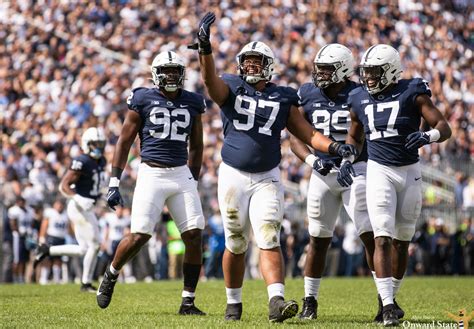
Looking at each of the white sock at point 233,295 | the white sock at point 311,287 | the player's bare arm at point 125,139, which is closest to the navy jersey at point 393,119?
the white sock at point 311,287

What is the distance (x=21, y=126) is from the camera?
2164cm

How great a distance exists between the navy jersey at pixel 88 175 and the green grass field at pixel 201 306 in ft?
4.11

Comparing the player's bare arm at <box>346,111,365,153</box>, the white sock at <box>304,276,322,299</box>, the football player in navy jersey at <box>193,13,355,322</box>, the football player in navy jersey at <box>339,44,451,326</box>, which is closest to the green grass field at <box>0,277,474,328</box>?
the white sock at <box>304,276,322,299</box>

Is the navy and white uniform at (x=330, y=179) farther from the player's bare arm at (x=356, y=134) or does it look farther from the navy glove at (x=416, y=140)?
the navy glove at (x=416, y=140)

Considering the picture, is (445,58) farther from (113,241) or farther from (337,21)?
(113,241)

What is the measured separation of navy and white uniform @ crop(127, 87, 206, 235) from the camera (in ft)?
29.8

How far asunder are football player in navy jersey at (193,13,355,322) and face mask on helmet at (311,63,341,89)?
0.65 m

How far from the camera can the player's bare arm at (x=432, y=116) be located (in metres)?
8.08

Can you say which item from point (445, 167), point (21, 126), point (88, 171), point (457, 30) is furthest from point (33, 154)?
point (457, 30)

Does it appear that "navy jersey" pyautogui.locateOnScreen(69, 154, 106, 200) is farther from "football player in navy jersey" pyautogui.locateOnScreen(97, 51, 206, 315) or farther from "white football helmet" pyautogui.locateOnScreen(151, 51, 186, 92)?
"white football helmet" pyautogui.locateOnScreen(151, 51, 186, 92)

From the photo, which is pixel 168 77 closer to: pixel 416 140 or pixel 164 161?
pixel 164 161

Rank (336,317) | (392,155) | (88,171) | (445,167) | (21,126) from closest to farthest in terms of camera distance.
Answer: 1. (392,155)
2. (336,317)
3. (88,171)
4. (21,126)
5. (445,167)

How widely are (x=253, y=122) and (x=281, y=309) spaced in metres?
1.52

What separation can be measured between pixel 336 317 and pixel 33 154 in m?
12.2
